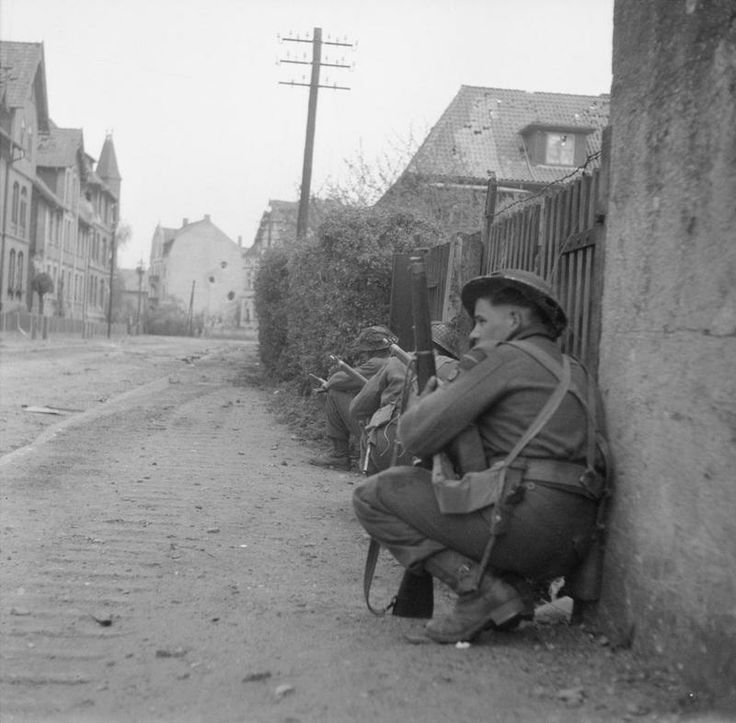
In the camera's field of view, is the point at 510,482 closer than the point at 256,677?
No

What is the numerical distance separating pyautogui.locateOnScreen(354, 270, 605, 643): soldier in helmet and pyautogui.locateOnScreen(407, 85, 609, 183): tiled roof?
102 ft

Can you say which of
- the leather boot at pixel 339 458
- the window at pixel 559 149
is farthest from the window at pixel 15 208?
the leather boot at pixel 339 458

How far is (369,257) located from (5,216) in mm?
43328

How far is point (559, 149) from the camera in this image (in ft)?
123

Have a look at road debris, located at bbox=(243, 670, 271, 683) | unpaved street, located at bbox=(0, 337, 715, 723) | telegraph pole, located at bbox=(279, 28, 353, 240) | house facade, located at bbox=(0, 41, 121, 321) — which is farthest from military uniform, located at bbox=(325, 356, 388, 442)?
house facade, located at bbox=(0, 41, 121, 321)

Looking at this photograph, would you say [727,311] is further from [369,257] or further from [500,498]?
[369,257]

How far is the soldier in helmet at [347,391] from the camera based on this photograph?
820cm

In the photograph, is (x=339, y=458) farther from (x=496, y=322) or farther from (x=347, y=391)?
(x=496, y=322)

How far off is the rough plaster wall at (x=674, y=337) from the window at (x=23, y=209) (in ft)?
177

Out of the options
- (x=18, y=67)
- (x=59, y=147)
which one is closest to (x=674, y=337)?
(x=18, y=67)

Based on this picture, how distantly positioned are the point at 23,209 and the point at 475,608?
2159 inches

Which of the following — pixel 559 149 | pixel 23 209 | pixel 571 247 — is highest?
pixel 559 149

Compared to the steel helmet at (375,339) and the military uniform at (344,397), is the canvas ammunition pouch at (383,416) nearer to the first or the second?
the military uniform at (344,397)

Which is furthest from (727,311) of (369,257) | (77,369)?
(77,369)
